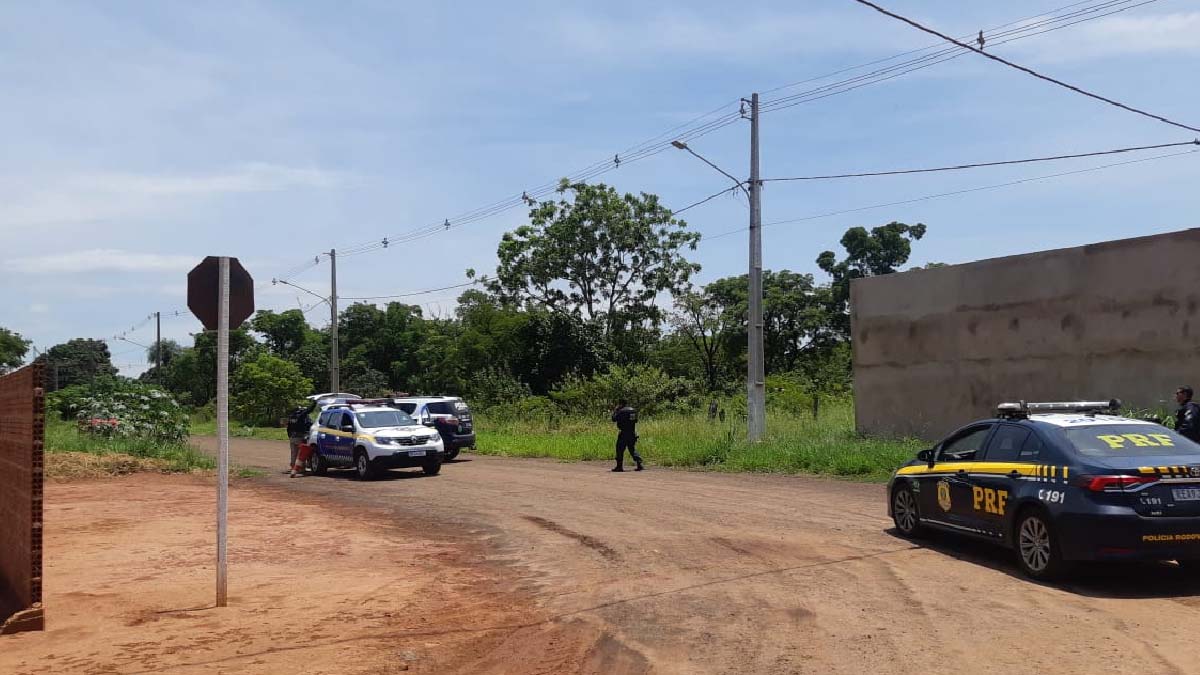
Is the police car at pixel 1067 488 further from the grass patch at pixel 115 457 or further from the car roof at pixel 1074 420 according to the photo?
the grass patch at pixel 115 457

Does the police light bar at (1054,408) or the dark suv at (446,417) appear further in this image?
the dark suv at (446,417)

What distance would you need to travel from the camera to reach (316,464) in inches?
1019

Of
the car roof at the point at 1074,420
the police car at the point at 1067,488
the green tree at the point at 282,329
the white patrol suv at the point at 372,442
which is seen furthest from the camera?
the green tree at the point at 282,329

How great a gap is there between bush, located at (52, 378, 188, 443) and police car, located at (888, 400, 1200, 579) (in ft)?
83.7

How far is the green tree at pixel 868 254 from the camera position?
190 ft

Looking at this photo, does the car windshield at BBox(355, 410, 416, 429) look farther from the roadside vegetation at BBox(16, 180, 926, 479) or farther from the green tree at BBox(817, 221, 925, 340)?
the green tree at BBox(817, 221, 925, 340)

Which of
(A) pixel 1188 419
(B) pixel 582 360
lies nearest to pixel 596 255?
(B) pixel 582 360

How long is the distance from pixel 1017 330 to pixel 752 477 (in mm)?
6670

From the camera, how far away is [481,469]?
26.0 metres

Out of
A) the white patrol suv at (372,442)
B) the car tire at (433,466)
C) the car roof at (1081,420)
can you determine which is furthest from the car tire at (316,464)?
the car roof at (1081,420)

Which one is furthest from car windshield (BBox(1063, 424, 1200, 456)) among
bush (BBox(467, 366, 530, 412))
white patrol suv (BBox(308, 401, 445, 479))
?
bush (BBox(467, 366, 530, 412))

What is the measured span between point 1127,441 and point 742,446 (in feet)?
51.6

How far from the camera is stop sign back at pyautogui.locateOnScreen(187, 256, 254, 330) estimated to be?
8977 millimetres

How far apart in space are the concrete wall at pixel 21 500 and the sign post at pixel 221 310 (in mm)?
1369
